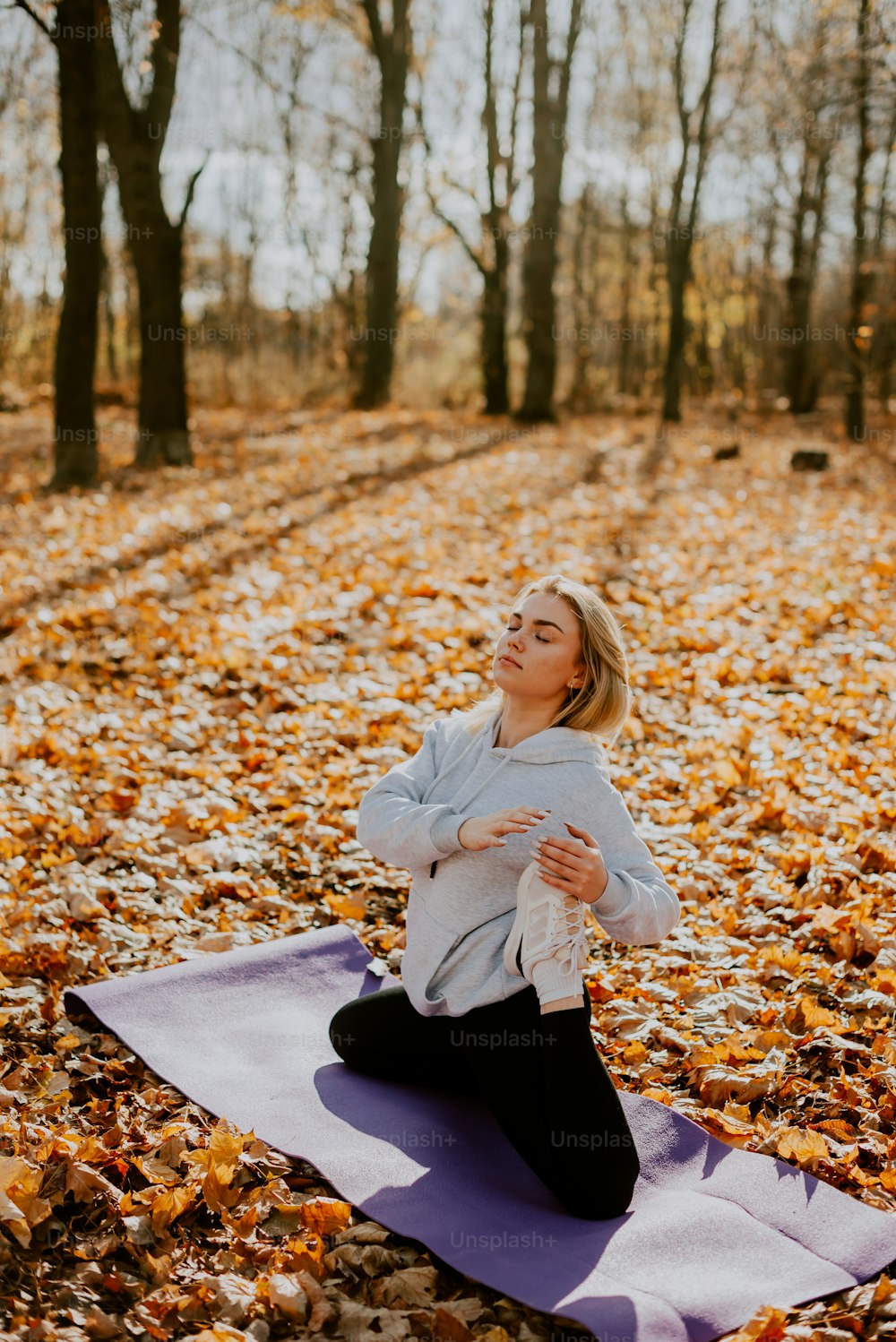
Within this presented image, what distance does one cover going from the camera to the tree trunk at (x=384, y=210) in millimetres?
19234

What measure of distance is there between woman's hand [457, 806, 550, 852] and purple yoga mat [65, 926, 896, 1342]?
84 cm

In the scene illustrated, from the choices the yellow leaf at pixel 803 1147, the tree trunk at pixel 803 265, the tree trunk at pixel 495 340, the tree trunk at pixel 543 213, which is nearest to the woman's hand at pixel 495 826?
the yellow leaf at pixel 803 1147

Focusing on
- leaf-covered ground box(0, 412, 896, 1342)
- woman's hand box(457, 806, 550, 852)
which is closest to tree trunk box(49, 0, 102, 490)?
leaf-covered ground box(0, 412, 896, 1342)

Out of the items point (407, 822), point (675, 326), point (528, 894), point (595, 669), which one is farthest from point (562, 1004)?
point (675, 326)

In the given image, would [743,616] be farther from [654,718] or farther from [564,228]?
[564,228]

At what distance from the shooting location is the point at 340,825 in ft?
16.6

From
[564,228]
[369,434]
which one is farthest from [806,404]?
[564,228]

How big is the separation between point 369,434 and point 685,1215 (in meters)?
15.3

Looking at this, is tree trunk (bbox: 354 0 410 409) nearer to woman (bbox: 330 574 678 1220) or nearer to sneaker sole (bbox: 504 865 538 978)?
woman (bbox: 330 574 678 1220)

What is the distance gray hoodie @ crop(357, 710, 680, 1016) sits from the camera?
3.00m

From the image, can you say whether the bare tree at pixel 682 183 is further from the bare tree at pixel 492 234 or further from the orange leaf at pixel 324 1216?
the orange leaf at pixel 324 1216

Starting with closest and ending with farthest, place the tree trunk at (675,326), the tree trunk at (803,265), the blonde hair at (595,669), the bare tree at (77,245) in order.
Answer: the blonde hair at (595,669)
the bare tree at (77,245)
the tree trunk at (675,326)
the tree trunk at (803,265)

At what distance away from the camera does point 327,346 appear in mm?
31469

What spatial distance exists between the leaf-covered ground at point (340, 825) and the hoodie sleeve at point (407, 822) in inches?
32.1
